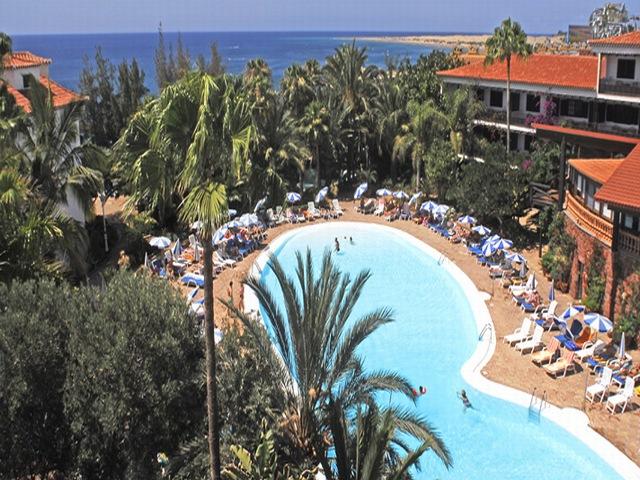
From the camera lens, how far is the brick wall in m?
22.0

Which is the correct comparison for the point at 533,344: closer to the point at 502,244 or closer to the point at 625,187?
the point at 625,187

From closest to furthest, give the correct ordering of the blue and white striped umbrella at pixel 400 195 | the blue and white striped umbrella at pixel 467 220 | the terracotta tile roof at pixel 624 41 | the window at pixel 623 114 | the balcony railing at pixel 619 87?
the terracotta tile roof at pixel 624 41, the blue and white striped umbrella at pixel 467 220, the balcony railing at pixel 619 87, the window at pixel 623 114, the blue and white striped umbrella at pixel 400 195

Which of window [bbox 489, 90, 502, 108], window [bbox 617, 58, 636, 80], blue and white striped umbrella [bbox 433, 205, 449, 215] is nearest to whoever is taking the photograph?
window [bbox 617, 58, 636, 80]

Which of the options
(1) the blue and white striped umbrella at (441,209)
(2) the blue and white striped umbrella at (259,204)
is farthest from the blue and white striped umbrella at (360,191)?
(1) the blue and white striped umbrella at (441,209)

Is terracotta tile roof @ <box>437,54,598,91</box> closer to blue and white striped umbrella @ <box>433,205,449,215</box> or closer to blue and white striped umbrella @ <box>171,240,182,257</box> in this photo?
blue and white striped umbrella @ <box>433,205,449,215</box>

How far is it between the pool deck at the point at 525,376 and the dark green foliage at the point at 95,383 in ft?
8.65

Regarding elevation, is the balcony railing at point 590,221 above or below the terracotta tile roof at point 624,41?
below

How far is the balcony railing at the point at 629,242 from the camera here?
67.9ft

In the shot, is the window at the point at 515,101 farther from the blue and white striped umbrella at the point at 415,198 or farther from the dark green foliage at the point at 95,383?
the dark green foliage at the point at 95,383

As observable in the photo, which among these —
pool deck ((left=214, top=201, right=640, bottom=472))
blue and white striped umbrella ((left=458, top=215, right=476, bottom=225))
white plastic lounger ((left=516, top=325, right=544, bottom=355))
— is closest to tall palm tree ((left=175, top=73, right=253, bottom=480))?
pool deck ((left=214, top=201, right=640, bottom=472))

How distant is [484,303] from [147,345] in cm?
1586

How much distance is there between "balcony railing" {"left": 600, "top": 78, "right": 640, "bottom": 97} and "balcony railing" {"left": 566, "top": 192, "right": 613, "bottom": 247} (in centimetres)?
859

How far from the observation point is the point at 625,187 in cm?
2106

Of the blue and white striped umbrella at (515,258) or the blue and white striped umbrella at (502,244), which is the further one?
the blue and white striped umbrella at (502,244)
